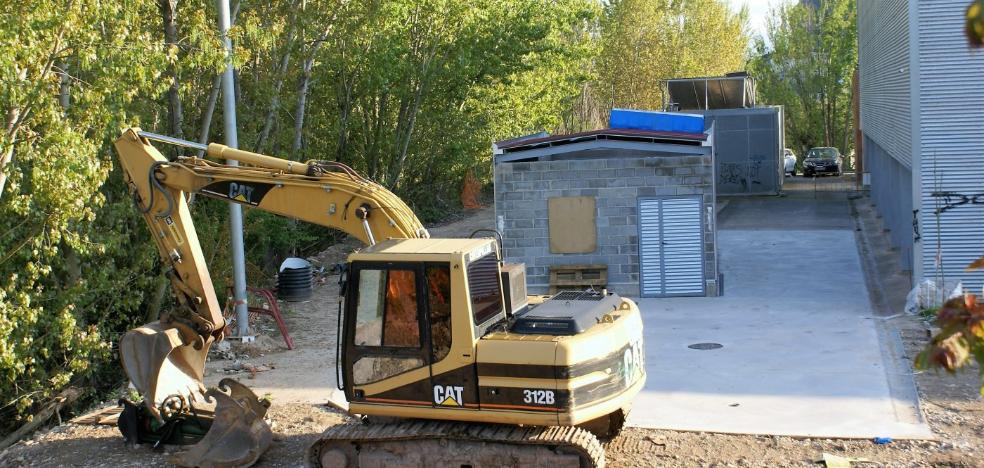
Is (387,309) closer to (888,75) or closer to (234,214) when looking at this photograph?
(234,214)

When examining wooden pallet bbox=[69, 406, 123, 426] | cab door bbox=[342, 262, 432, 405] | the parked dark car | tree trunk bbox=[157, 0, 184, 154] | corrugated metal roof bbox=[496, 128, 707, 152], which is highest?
tree trunk bbox=[157, 0, 184, 154]

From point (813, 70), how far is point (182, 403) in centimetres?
4798

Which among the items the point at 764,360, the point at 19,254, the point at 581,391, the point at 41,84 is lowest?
the point at 764,360

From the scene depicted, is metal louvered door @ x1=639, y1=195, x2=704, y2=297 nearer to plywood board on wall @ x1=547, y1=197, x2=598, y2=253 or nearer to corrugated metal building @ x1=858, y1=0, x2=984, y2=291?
plywood board on wall @ x1=547, y1=197, x2=598, y2=253

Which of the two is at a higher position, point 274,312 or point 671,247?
point 671,247

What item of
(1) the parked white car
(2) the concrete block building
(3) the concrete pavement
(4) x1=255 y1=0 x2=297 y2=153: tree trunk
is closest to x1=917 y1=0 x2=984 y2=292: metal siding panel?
(3) the concrete pavement

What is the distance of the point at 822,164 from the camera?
149ft

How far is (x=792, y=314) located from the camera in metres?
17.0

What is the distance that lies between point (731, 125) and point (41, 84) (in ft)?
101

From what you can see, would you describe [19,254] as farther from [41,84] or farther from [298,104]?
[298,104]

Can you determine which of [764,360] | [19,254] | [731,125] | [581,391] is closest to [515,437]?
[581,391]

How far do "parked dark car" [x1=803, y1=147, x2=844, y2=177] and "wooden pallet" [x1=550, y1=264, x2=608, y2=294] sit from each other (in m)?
29.1

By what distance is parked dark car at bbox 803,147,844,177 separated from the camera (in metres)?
45.3

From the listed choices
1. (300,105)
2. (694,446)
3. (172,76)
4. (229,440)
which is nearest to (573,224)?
(300,105)
